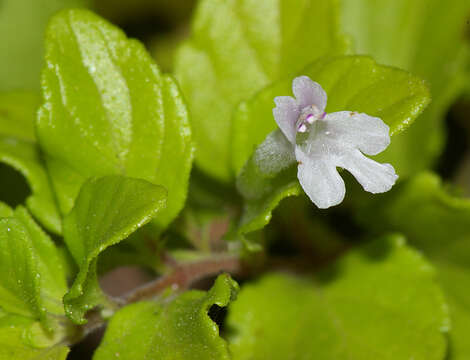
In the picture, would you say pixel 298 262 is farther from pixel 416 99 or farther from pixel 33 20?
pixel 33 20

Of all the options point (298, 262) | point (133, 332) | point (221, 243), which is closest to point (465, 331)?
point (298, 262)

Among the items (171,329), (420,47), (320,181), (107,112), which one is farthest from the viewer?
(420,47)

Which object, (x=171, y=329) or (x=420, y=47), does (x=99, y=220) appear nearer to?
(x=171, y=329)

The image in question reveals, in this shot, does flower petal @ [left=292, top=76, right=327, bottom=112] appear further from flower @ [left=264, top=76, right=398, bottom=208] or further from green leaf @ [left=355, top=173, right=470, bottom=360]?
green leaf @ [left=355, top=173, right=470, bottom=360]

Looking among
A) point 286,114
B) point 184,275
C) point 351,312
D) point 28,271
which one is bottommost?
point 351,312

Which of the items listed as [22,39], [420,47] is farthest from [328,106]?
[22,39]

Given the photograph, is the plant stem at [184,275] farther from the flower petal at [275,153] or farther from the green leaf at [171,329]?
the flower petal at [275,153]
